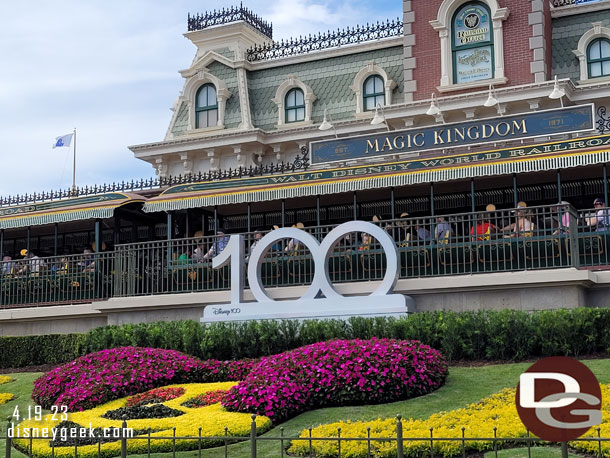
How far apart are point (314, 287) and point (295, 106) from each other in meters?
14.0

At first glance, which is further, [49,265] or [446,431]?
[49,265]

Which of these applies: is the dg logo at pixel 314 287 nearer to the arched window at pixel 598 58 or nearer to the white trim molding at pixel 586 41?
the white trim molding at pixel 586 41

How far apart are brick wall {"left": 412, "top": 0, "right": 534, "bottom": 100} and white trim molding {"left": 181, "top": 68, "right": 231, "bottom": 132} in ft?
23.3

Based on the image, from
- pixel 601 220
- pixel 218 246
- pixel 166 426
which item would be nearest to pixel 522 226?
pixel 601 220

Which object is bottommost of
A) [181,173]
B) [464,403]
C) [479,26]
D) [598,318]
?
[464,403]

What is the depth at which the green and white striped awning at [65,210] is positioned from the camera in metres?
24.0

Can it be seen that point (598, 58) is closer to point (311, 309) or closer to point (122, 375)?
point (311, 309)

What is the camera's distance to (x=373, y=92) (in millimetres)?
30047

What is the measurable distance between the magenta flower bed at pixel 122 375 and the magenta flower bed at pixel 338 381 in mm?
2433

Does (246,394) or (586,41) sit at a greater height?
(586,41)

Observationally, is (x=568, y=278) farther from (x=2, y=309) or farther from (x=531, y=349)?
(x=2, y=309)

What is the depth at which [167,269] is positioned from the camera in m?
21.0

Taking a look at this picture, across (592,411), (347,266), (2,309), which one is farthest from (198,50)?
(592,411)

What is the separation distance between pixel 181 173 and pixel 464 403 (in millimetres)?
20528
